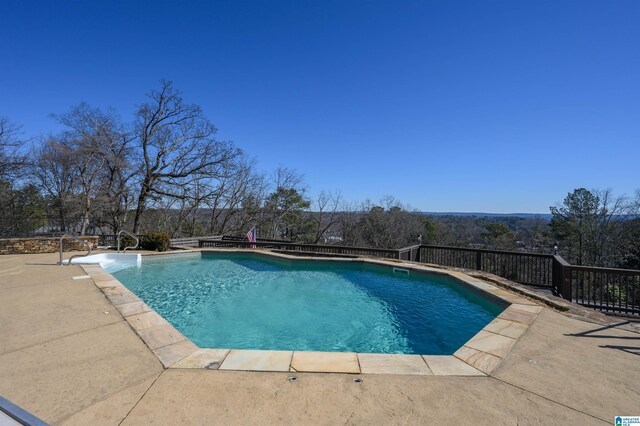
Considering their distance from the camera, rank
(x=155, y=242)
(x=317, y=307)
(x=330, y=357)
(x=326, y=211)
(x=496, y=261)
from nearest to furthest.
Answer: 1. (x=330, y=357)
2. (x=317, y=307)
3. (x=496, y=261)
4. (x=155, y=242)
5. (x=326, y=211)

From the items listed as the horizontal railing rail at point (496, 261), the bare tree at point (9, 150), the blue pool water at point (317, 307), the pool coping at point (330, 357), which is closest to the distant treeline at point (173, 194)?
the bare tree at point (9, 150)

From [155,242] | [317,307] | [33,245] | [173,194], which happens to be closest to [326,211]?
[173,194]

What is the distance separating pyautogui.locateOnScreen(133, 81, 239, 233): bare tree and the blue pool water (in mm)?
9849

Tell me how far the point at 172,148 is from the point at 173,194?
9.49 feet

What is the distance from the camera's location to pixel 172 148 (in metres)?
16.9

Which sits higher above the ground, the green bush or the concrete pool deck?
the green bush

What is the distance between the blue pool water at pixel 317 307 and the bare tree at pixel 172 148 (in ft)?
32.3

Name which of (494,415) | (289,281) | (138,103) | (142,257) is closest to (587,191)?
(289,281)

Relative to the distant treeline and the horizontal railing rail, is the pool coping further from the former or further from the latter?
the distant treeline

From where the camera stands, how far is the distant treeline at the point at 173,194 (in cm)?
1519

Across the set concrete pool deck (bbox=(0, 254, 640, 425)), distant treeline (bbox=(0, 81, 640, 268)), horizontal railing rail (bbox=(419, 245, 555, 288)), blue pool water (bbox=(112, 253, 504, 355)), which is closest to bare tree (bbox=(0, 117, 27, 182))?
distant treeline (bbox=(0, 81, 640, 268))

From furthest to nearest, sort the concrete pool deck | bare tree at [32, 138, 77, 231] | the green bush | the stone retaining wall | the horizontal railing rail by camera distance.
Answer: bare tree at [32, 138, 77, 231] < the green bush < the stone retaining wall < the horizontal railing rail < the concrete pool deck

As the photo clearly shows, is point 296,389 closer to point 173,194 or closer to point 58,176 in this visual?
point 173,194

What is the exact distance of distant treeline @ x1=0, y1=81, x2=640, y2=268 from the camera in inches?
598
